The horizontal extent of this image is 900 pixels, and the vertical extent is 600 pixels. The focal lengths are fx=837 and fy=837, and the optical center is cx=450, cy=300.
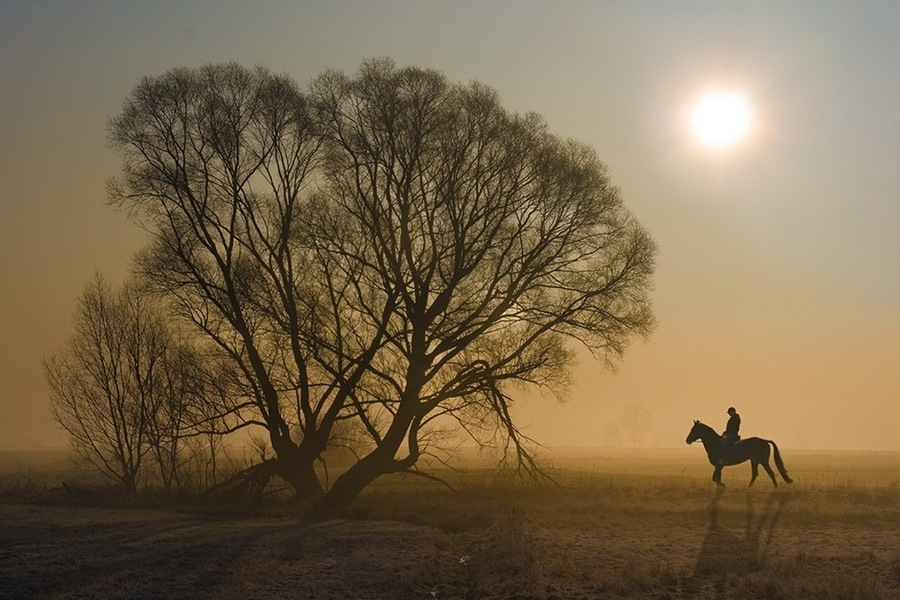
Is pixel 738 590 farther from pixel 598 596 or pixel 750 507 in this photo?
pixel 750 507

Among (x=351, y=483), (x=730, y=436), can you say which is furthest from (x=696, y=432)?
(x=351, y=483)

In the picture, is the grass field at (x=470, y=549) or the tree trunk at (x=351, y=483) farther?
the tree trunk at (x=351, y=483)

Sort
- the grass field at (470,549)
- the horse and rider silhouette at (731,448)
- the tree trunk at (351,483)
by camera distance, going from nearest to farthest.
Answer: the grass field at (470,549) < the tree trunk at (351,483) < the horse and rider silhouette at (731,448)

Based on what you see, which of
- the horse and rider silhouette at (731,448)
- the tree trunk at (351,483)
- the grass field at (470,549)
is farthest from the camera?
the horse and rider silhouette at (731,448)

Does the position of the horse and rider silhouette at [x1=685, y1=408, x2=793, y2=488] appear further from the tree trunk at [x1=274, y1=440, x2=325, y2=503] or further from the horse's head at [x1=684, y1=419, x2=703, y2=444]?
the tree trunk at [x1=274, y1=440, x2=325, y2=503]

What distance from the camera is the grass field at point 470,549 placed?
1555 cm

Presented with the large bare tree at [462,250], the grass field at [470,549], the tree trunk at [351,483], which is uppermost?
the large bare tree at [462,250]

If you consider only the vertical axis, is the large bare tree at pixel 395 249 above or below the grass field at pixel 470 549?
above

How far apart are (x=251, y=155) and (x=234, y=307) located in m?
5.50

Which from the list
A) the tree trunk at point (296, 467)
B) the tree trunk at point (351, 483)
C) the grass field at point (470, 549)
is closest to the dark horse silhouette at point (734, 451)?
the grass field at point (470, 549)

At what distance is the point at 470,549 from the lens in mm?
20500

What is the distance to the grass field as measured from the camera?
1555 cm

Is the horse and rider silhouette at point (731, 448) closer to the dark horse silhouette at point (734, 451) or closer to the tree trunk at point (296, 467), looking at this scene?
the dark horse silhouette at point (734, 451)

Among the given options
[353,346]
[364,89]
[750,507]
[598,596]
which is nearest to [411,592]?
[598,596]
